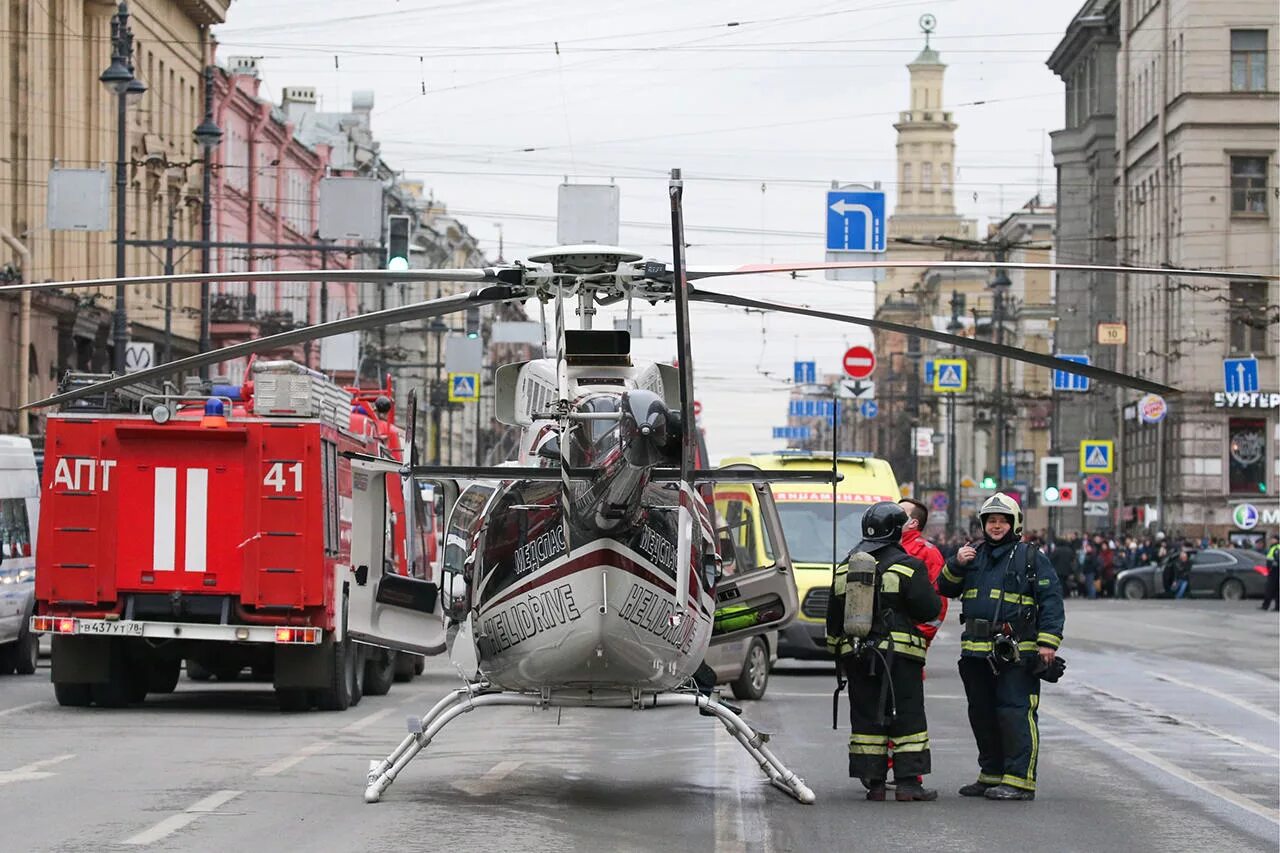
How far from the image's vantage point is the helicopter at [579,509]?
11820 mm

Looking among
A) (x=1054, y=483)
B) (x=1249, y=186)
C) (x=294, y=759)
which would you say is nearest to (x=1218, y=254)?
(x=1249, y=186)

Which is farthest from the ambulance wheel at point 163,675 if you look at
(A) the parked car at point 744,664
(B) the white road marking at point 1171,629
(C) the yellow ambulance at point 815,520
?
(B) the white road marking at point 1171,629

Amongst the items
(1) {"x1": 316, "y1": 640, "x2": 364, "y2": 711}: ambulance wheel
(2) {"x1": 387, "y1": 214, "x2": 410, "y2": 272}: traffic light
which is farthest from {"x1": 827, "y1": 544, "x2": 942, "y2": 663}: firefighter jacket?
(2) {"x1": 387, "y1": 214, "x2": 410, "y2": 272}: traffic light

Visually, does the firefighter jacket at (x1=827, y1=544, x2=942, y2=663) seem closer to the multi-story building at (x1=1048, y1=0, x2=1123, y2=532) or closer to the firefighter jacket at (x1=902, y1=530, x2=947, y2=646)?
the firefighter jacket at (x1=902, y1=530, x2=947, y2=646)

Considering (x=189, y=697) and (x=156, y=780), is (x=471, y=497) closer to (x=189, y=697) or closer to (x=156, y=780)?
(x=156, y=780)

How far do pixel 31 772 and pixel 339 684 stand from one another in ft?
20.3

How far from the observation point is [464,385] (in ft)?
213

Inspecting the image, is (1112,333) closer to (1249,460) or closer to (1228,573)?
(1228,573)

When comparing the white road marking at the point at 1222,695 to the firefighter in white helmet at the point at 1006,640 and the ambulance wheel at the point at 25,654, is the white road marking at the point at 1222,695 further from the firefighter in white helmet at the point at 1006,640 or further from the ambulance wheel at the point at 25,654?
the ambulance wheel at the point at 25,654

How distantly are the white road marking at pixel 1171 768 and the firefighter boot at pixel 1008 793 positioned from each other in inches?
47.1

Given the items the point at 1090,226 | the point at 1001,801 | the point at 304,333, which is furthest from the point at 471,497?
the point at 1090,226

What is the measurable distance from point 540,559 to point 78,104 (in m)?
43.7

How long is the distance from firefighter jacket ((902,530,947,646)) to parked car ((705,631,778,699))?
550 cm

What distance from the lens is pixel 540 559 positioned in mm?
12445
